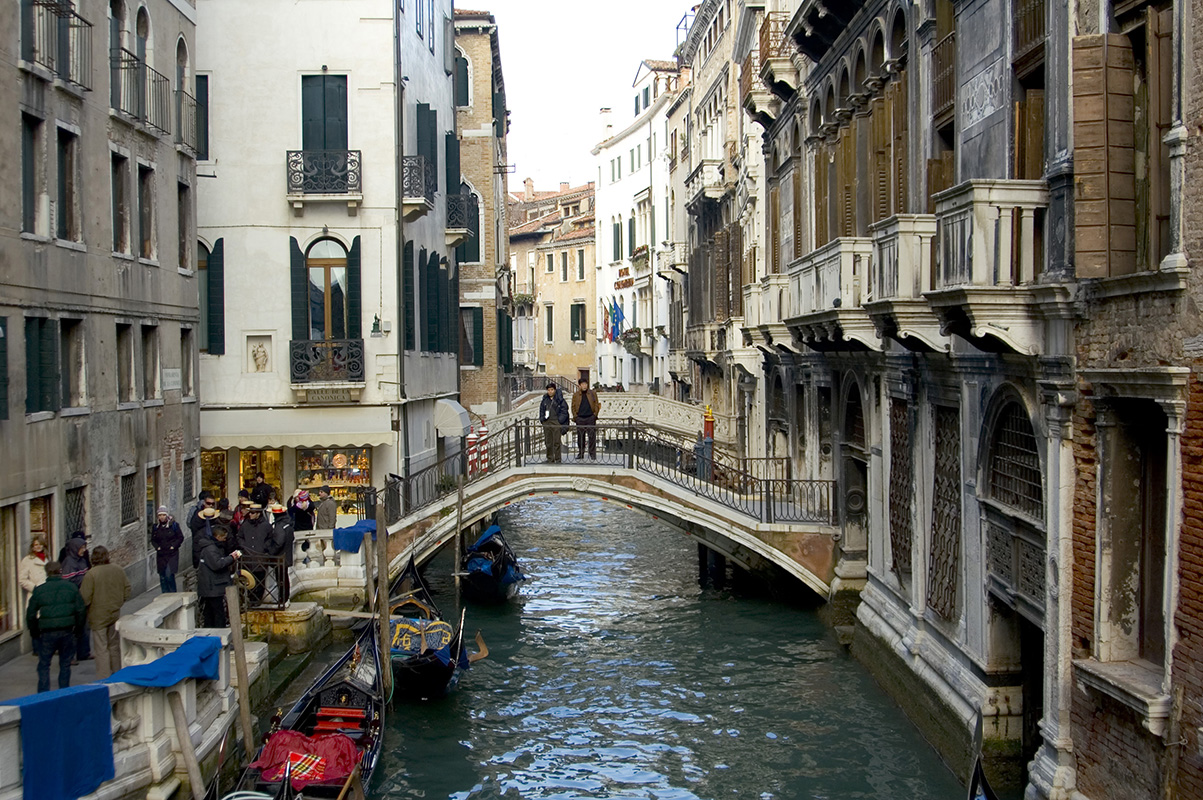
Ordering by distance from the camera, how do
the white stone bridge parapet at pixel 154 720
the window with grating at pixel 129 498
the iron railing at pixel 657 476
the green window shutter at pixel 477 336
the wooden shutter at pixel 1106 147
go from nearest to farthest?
the white stone bridge parapet at pixel 154 720 < the wooden shutter at pixel 1106 147 < the window with grating at pixel 129 498 < the iron railing at pixel 657 476 < the green window shutter at pixel 477 336

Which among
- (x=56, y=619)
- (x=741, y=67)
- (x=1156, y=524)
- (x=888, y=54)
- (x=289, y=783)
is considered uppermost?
(x=741, y=67)

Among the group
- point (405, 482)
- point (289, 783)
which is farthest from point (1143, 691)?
point (405, 482)

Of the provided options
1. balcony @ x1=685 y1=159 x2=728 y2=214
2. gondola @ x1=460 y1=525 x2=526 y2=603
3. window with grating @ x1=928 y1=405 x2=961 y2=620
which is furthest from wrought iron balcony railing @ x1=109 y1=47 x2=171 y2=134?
balcony @ x1=685 y1=159 x2=728 y2=214

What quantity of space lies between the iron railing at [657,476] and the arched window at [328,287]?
256cm

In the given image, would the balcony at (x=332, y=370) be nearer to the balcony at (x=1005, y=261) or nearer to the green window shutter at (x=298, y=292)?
the green window shutter at (x=298, y=292)

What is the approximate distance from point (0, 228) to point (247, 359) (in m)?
7.83

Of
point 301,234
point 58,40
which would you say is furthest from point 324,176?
point 58,40

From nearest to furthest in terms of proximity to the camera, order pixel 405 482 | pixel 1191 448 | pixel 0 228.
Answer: pixel 1191 448 < pixel 0 228 < pixel 405 482

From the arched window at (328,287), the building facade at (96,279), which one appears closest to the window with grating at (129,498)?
the building facade at (96,279)

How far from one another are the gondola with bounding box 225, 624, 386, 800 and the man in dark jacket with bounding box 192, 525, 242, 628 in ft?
4.67

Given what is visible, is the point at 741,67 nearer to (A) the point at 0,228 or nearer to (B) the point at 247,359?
(B) the point at 247,359

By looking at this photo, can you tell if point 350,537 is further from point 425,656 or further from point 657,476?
point 657,476

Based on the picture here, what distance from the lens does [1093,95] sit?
27.2 feet

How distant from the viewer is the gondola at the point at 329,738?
1020cm
